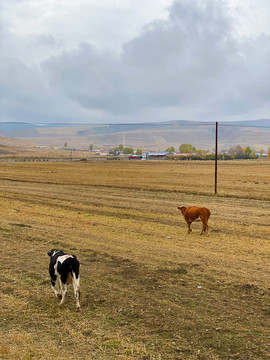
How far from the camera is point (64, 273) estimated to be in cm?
858

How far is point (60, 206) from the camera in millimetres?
24594

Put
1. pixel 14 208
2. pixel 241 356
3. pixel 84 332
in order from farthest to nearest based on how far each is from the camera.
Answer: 1. pixel 14 208
2. pixel 84 332
3. pixel 241 356

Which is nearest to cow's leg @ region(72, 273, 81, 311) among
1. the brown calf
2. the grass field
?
the grass field

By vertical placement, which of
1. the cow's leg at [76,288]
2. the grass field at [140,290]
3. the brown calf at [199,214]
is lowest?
the grass field at [140,290]

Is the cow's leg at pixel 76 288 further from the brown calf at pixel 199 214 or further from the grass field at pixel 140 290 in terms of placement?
the brown calf at pixel 199 214

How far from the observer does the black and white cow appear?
8461 mm

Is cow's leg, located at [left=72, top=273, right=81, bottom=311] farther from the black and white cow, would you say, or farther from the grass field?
the grass field

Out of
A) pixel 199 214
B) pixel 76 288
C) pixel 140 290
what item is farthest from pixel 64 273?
pixel 199 214

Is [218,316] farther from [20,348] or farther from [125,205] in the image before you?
[125,205]

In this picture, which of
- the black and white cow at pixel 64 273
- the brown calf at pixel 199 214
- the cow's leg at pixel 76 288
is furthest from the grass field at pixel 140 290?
the brown calf at pixel 199 214

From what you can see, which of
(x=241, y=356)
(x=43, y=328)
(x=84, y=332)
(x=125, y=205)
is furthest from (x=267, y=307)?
(x=125, y=205)

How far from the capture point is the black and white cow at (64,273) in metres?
8.46

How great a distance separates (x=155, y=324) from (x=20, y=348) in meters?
2.67

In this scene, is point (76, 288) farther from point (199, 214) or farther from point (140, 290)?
point (199, 214)
